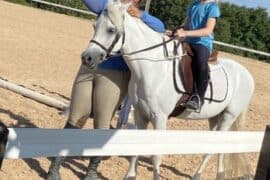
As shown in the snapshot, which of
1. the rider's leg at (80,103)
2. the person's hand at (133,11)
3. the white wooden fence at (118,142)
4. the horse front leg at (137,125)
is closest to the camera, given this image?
the white wooden fence at (118,142)

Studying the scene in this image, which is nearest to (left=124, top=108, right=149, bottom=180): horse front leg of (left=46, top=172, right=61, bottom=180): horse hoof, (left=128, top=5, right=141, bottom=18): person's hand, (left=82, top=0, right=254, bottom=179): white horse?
(left=82, top=0, right=254, bottom=179): white horse

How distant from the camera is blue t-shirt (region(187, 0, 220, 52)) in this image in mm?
6168

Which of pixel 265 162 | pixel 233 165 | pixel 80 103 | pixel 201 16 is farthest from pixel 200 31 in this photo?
Result: pixel 265 162

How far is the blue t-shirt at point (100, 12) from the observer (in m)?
5.70

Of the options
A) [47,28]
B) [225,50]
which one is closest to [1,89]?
[47,28]

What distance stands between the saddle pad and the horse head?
1.61 metres

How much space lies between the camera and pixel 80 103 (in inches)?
235

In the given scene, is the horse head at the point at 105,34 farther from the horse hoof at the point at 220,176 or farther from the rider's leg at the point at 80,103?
the horse hoof at the point at 220,176

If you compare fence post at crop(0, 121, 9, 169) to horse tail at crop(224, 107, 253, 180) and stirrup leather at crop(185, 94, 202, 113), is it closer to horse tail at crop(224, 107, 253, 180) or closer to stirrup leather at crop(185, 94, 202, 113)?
stirrup leather at crop(185, 94, 202, 113)

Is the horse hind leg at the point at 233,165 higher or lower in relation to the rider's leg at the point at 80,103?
lower

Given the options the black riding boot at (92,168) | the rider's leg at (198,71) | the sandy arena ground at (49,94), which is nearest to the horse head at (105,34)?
the rider's leg at (198,71)

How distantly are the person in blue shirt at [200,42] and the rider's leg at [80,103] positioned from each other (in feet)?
3.50

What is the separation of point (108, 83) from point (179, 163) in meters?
2.33

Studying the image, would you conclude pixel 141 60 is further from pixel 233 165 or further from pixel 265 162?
pixel 265 162
